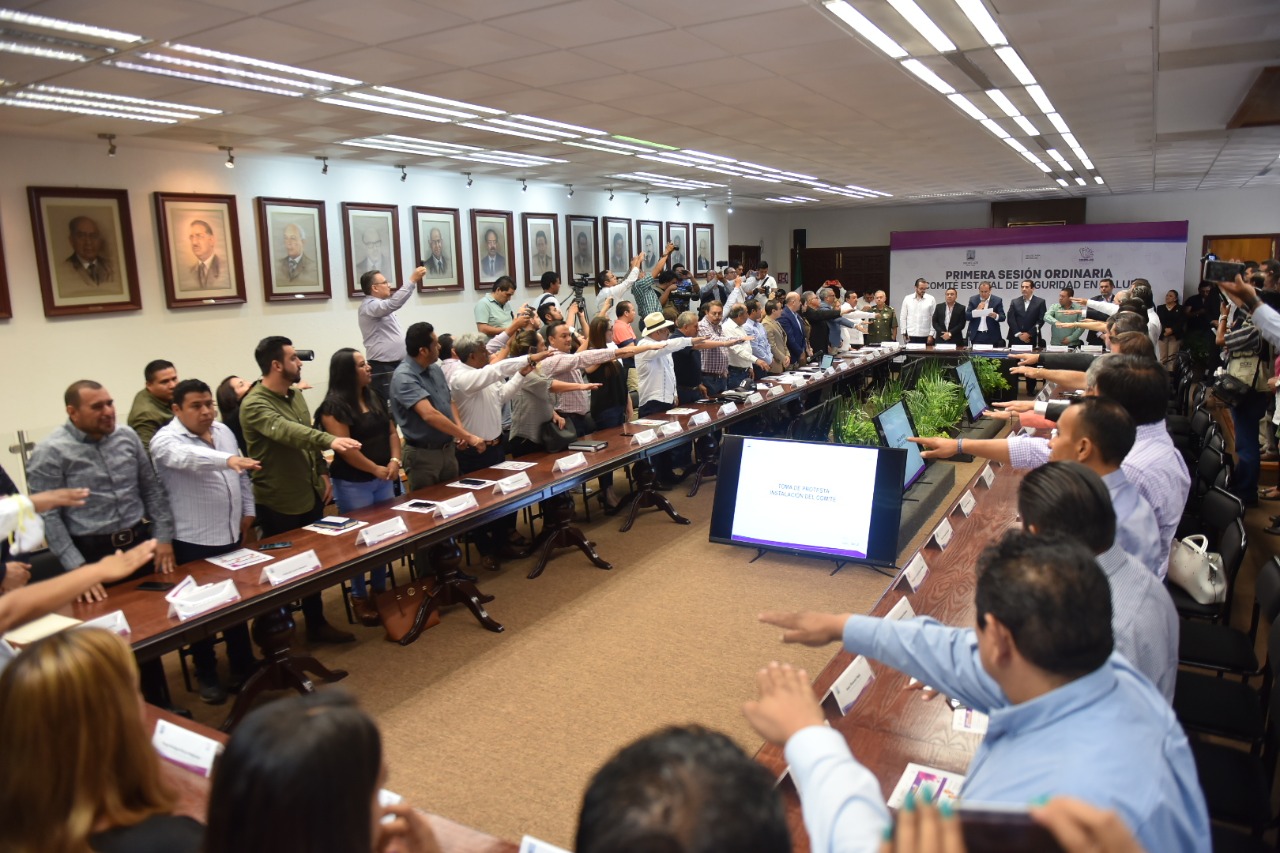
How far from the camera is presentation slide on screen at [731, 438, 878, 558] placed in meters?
4.16

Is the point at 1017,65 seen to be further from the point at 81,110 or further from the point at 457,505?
the point at 81,110

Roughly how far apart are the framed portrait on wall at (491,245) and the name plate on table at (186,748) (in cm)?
880

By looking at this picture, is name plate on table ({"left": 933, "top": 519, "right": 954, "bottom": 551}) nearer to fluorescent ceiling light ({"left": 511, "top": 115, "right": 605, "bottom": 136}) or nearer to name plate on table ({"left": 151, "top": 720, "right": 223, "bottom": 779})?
name plate on table ({"left": 151, "top": 720, "right": 223, "bottom": 779})

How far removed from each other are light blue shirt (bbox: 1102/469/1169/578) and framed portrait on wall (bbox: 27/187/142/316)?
7358mm

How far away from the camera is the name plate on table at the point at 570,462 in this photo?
4.73 metres

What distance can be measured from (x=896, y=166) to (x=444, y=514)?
894cm

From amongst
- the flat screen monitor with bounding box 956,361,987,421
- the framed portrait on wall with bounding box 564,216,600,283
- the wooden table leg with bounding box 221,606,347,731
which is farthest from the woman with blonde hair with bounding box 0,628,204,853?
the framed portrait on wall with bounding box 564,216,600,283

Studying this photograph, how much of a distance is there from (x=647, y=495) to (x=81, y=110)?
4.77 m

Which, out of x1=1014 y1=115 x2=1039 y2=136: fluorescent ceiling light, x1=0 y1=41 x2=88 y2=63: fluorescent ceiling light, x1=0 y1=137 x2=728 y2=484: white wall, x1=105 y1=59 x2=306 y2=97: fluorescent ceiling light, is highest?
x1=1014 y1=115 x2=1039 y2=136: fluorescent ceiling light

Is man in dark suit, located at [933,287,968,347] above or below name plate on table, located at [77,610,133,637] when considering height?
above

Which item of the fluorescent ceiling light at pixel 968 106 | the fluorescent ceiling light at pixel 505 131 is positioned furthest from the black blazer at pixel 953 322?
the fluorescent ceiling light at pixel 505 131

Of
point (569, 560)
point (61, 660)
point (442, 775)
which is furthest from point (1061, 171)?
point (61, 660)

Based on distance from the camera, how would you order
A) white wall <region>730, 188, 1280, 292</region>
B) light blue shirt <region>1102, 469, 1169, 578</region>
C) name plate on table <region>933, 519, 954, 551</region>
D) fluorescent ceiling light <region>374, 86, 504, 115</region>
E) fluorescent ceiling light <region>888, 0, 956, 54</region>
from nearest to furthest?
light blue shirt <region>1102, 469, 1169, 578</region> → name plate on table <region>933, 519, 954, 551</region> → fluorescent ceiling light <region>888, 0, 956, 54</region> → fluorescent ceiling light <region>374, 86, 504, 115</region> → white wall <region>730, 188, 1280, 292</region>

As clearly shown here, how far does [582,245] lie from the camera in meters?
12.4
